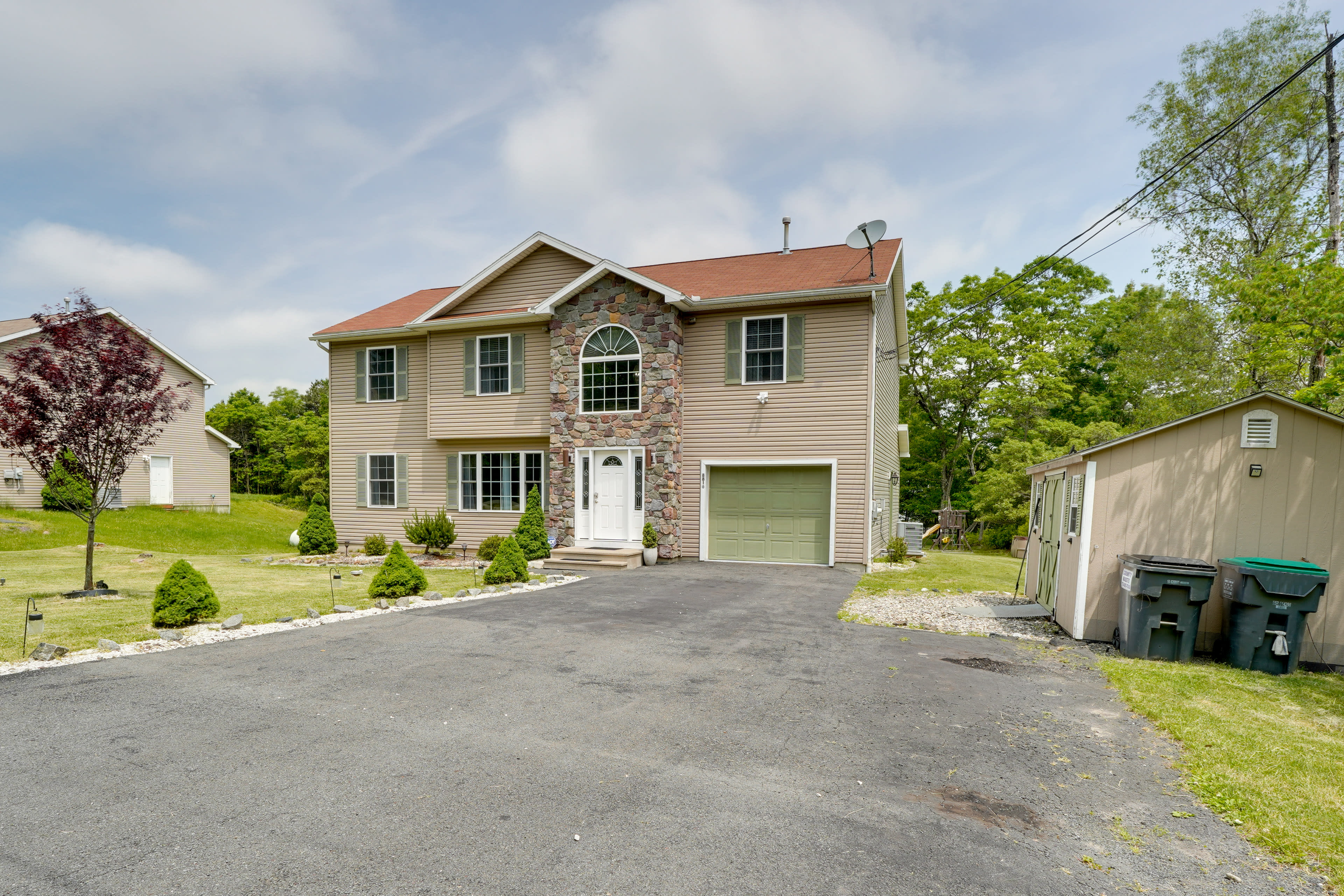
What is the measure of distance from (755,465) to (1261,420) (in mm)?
8409

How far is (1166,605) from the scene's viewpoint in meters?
6.61

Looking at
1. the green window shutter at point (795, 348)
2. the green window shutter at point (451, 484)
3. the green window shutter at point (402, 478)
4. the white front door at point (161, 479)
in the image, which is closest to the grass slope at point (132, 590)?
the green window shutter at point (451, 484)

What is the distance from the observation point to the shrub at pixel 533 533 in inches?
554

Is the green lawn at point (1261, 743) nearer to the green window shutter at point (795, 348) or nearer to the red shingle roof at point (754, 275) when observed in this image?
the green window shutter at point (795, 348)

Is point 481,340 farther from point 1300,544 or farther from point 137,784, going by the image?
point 1300,544

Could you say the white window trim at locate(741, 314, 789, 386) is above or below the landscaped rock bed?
above

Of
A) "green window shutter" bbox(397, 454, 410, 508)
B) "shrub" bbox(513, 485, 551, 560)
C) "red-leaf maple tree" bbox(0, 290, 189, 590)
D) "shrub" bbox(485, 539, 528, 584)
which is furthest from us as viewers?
"green window shutter" bbox(397, 454, 410, 508)

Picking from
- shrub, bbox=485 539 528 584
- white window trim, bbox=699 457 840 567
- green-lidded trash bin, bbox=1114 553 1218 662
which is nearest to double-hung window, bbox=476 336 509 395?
white window trim, bbox=699 457 840 567

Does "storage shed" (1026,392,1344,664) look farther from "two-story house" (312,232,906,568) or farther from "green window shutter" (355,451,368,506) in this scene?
"green window shutter" (355,451,368,506)

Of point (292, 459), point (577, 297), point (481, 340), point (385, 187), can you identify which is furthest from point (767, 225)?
point (292, 459)

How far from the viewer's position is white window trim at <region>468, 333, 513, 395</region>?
15914mm

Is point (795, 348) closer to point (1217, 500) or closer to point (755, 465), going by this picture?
point (755, 465)

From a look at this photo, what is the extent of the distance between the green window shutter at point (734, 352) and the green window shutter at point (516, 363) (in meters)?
5.16

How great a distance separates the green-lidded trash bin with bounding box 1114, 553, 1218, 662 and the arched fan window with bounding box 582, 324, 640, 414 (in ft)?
31.7
